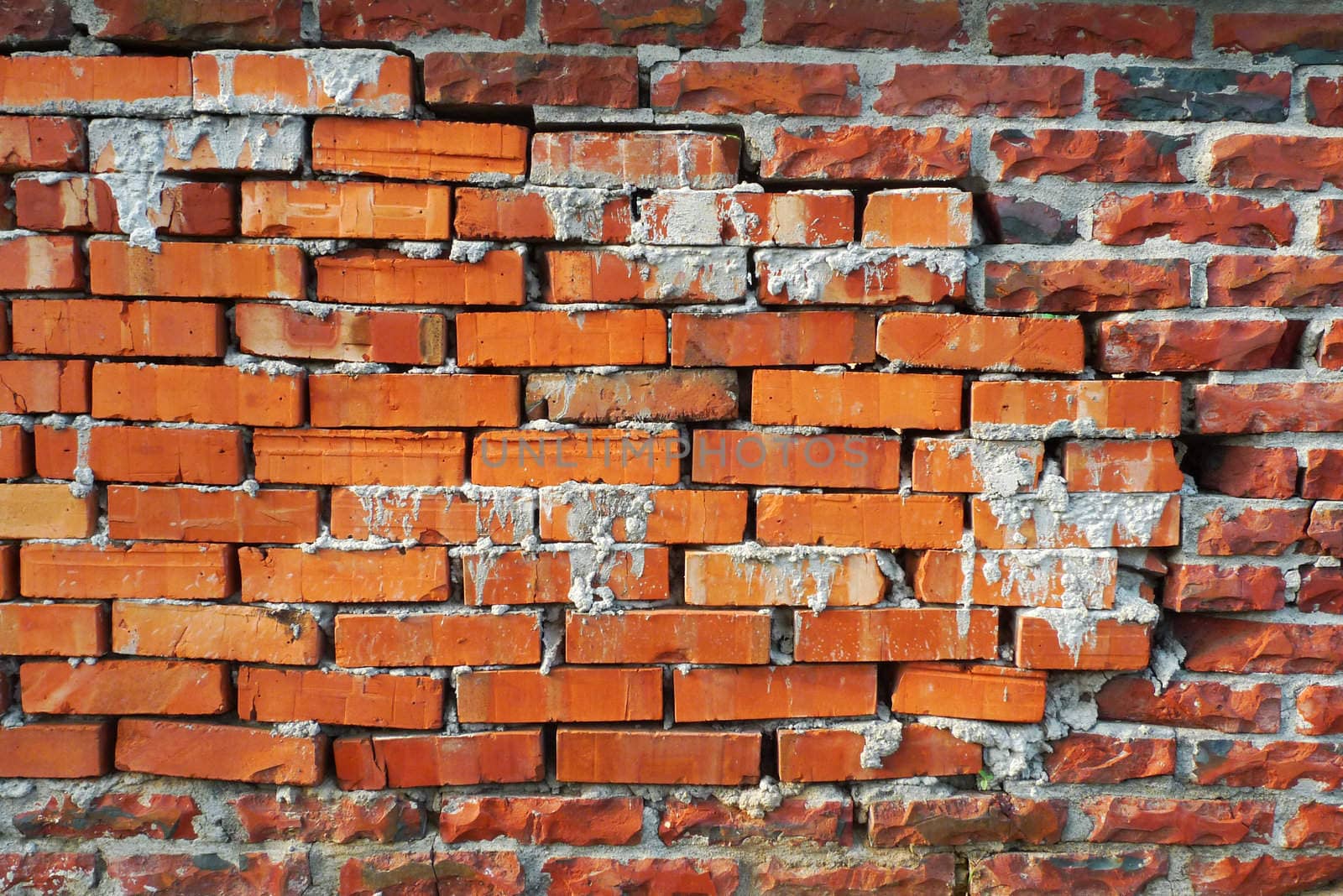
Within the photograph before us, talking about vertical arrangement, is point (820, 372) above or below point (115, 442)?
above

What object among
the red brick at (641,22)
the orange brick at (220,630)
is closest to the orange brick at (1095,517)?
the red brick at (641,22)

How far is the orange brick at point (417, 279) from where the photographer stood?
135cm

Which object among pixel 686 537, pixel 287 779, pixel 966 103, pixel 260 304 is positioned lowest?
pixel 287 779

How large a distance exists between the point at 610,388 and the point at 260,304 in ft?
1.92

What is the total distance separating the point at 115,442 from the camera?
135cm

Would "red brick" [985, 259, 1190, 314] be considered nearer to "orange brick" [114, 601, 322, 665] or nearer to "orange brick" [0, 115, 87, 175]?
"orange brick" [114, 601, 322, 665]

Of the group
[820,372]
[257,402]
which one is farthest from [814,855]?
[257,402]

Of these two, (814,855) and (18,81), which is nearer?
(18,81)

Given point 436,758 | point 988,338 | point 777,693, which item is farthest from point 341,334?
point 988,338

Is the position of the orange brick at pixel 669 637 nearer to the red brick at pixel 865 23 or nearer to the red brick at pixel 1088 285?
the red brick at pixel 1088 285

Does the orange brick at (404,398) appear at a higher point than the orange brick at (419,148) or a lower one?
lower

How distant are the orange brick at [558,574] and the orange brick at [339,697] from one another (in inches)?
7.0

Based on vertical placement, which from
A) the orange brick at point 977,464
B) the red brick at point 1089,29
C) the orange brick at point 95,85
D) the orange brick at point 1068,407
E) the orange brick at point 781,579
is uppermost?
the red brick at point 1089,29

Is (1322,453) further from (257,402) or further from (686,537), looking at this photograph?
(257,402)
